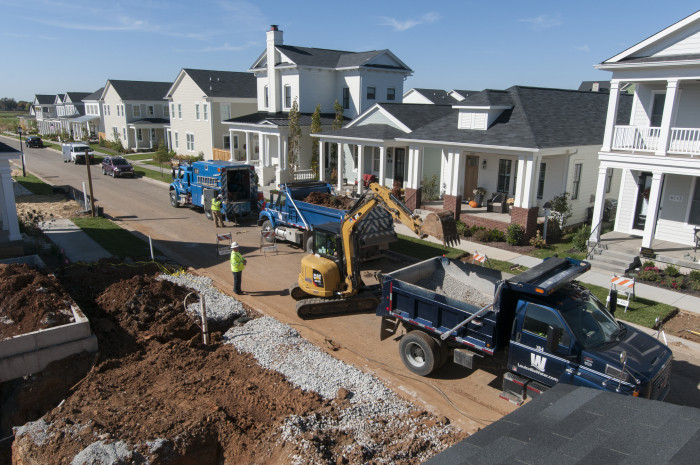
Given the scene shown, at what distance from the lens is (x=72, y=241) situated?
1997 centimetres

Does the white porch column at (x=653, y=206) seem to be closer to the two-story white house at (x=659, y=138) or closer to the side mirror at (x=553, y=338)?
the two-story white house at (x=659, y=138)

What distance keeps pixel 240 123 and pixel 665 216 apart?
27572 mm

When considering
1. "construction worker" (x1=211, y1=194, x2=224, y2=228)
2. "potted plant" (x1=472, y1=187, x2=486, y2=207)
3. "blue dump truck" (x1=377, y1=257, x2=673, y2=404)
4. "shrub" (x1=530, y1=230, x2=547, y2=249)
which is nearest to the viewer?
"blue dump truck" (x1=377, y1=257, x2=673, y2=404)

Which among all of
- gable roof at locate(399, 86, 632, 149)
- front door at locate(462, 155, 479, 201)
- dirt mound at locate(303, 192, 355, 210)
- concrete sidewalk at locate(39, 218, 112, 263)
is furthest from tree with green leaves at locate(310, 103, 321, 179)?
concrete sidewalk at locate(39, 218, 112, 263)

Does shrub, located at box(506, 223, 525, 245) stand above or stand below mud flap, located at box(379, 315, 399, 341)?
above

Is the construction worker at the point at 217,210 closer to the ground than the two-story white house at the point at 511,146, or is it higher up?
closer to the ground

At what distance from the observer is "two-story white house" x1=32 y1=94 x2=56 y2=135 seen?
86469mm

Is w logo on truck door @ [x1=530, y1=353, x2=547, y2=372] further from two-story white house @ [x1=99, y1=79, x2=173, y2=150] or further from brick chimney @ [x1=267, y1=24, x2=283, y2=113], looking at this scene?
two-story white house @ [x1=99, y1=79, x2=173, y2=150]

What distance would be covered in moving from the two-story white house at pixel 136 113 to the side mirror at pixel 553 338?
55.2m

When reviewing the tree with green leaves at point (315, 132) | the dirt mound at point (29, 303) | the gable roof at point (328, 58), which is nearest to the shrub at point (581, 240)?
the dirt mound at point (29, 303)

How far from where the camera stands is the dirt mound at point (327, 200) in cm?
1927

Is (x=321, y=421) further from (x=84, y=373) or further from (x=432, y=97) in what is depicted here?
(x=432, y=97)

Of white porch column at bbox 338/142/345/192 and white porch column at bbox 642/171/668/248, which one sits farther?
white porch column at bbox 338/142/345/192

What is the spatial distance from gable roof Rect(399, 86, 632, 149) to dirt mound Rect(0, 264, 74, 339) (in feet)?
55.4
